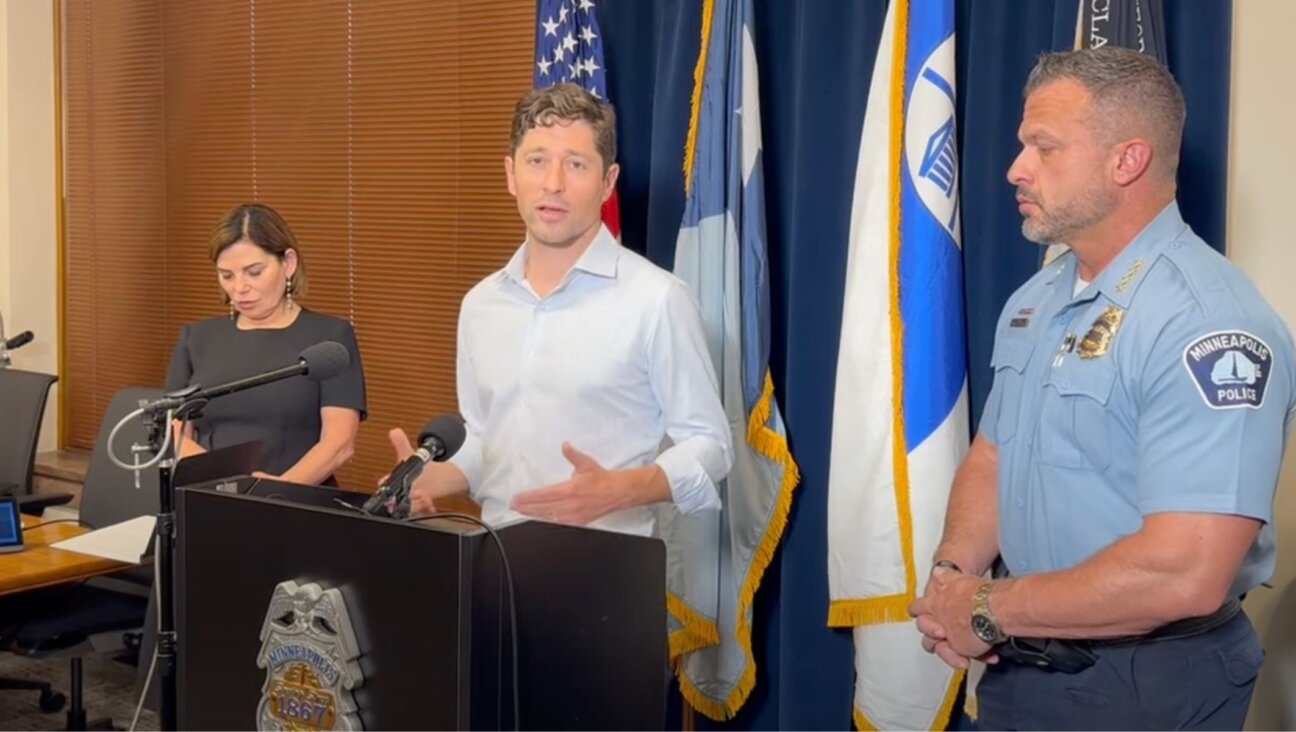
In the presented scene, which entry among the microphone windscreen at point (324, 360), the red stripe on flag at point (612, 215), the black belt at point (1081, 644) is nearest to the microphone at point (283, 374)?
the microphone windscreen at point (324, 360)

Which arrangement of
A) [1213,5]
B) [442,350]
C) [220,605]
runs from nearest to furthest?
[220,605], [1213,5], [442,350]

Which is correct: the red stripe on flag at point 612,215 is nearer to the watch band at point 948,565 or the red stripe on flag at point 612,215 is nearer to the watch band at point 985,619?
the watch band at point 948,565

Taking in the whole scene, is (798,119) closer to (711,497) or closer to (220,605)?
(711,497)

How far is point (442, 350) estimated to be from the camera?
409cm

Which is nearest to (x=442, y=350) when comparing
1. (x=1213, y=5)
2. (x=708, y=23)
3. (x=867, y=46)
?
(x=708, y=23)

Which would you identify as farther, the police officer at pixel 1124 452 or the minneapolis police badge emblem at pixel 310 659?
the police officer at pixel 1124 452

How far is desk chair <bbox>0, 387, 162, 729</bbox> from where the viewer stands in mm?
3445

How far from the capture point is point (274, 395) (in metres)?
3.11

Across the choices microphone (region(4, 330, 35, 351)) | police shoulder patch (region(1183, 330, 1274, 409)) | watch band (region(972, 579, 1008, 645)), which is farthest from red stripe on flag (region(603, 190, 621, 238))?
microphone (region(4, 330, 35, 351))

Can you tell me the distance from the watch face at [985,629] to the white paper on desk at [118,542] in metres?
2.06

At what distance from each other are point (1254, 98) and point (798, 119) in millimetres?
942

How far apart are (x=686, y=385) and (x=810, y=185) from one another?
2.81 feet

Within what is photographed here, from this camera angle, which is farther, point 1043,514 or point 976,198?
point 976,198

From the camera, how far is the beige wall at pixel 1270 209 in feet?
7.91
